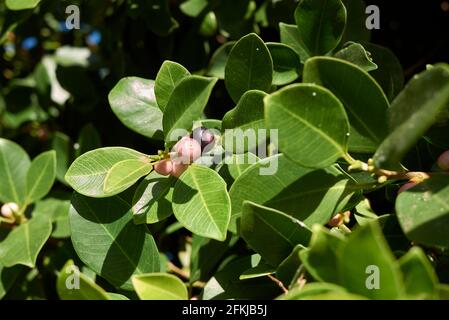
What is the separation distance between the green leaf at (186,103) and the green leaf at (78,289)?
0.33 m

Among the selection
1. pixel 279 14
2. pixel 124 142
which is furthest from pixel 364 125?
pixel 124 142

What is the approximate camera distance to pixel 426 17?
2.03 meters

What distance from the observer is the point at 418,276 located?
0.74 metres

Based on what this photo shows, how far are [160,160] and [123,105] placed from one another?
0.23m

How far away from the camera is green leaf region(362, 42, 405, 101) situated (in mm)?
1291

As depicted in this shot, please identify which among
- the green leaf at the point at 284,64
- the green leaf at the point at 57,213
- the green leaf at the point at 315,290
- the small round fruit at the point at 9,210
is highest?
the green leaf at the point at 284,64

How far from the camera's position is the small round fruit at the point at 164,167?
3.60ft

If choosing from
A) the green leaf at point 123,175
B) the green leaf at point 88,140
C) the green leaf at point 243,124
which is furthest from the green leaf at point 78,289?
the green leaf at point 88,140

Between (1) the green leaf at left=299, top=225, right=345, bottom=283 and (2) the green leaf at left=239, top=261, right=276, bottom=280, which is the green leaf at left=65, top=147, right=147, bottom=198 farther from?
(1) the green leaf at left=299, top=225, right=345, bottom=283

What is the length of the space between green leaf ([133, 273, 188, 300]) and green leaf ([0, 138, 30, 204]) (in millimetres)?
873

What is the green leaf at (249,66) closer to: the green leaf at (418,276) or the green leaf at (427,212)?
the green leaf at (427,212)

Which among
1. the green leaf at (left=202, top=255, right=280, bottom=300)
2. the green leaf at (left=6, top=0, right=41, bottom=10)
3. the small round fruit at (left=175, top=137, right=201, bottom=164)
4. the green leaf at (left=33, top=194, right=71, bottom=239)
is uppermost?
the green leaf at (left=6, top=0, right=41, bottom=10)

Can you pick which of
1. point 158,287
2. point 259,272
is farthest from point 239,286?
point 158,287

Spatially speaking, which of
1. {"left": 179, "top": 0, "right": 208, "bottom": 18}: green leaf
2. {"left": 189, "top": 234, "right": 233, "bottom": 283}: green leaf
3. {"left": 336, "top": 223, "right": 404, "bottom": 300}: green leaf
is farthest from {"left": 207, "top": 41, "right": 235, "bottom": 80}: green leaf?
{"left": 336, "top": 223, "right": 404, "bottom": 300}: green leaf
